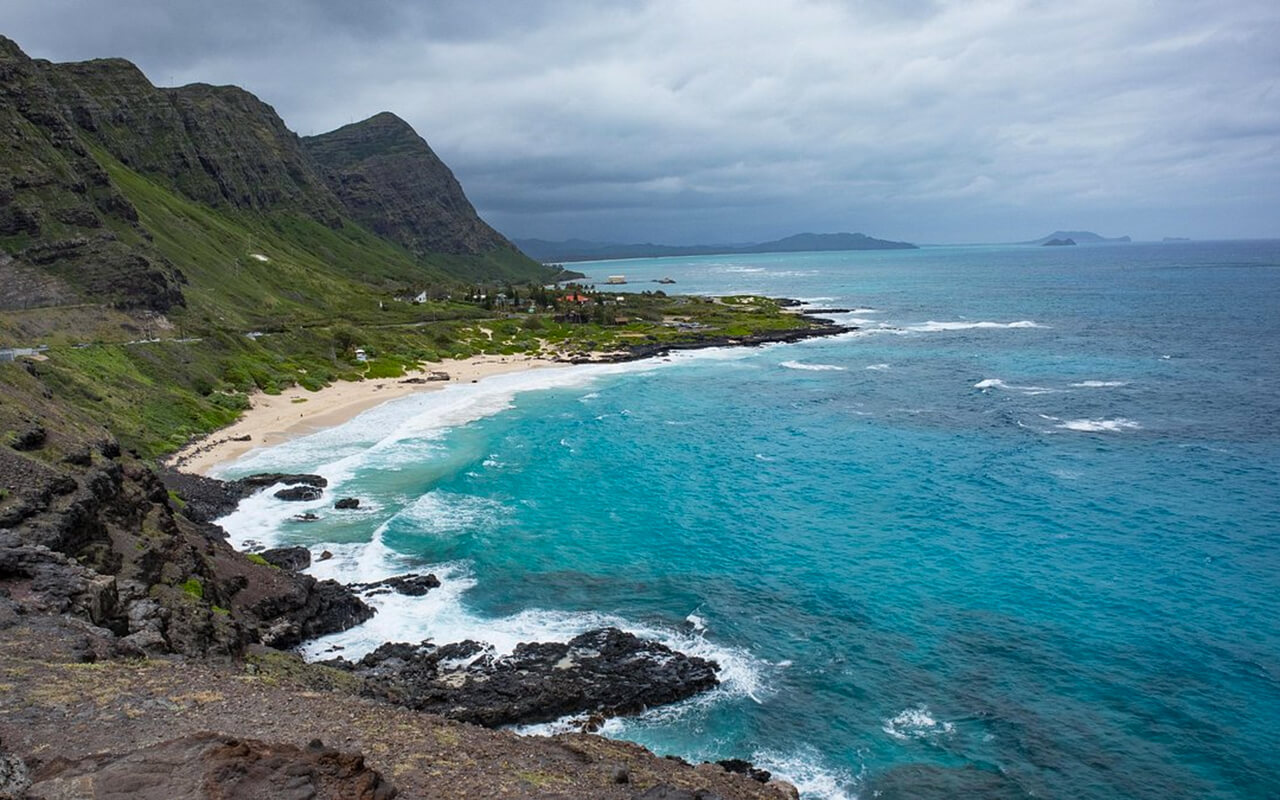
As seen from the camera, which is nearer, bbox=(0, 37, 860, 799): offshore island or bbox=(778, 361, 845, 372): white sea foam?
bbox=(0, 37, 860, 799): offshore island

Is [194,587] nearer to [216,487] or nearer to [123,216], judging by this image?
[216,487]

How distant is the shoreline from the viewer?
6241cm

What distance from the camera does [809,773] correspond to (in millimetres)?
25344

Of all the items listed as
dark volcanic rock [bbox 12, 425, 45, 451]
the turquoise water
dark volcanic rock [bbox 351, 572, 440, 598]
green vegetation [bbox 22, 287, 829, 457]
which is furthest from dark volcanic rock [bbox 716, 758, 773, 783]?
green vegetation [bbox 22, 287, 829, 457]

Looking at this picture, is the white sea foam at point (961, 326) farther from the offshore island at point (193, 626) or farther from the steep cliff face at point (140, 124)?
the steep cliff face at point (140, 124)

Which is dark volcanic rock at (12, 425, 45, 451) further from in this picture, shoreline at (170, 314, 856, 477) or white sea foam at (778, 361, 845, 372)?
white sea foam at (778, 361, 845, 372)

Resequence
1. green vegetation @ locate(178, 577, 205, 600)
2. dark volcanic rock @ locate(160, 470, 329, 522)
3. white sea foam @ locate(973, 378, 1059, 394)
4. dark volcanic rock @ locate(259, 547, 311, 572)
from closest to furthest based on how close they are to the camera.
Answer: green vegetation @ locate(178, 577, 205, 600) < dark volcanic rock @ locate(259, 547, 311, 572) < dark volcanic rock @ locate(160, 470, 329, 522) < white sea foam @ locate(973, 378, 1059, 394)

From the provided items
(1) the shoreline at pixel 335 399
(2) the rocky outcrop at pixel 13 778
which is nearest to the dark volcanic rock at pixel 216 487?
(1) the shoreline at pixel 335 399

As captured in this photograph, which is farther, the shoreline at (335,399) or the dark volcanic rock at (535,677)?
the shoreline at (335,399)

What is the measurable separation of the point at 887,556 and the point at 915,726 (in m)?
16.4

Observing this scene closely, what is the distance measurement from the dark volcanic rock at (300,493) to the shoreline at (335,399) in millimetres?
8871

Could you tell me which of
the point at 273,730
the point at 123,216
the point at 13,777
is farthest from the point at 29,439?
the point at 123,216

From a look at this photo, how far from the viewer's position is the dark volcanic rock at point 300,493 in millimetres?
51406

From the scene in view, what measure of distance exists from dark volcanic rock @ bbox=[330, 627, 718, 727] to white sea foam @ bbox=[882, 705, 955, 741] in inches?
267
